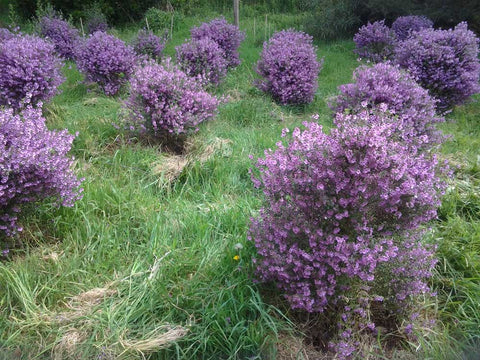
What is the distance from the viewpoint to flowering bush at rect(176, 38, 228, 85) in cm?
674

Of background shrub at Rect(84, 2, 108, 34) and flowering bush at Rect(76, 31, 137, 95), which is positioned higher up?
background shrub at Rect(84, 2, 108, 34)

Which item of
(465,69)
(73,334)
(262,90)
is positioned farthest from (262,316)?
(465,69)

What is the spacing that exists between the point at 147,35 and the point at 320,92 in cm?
358

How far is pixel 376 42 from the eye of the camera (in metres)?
8.70

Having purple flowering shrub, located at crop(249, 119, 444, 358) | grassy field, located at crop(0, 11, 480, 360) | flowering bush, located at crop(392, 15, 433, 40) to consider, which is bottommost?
grassy field, located at crop(0, 11, 480, 360)

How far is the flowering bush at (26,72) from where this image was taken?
5.35 meters

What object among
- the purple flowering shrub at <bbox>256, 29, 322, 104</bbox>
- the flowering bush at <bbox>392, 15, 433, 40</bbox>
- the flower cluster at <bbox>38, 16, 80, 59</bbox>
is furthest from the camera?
the flower cluster at <bbox>38, 16, 80, 59</bbox>

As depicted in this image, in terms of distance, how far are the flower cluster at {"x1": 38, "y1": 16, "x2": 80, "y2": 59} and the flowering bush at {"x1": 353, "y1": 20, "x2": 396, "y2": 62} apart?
5.93 meters

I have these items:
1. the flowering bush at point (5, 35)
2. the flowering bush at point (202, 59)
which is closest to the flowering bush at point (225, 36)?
the flowering bush at point (202, 59)

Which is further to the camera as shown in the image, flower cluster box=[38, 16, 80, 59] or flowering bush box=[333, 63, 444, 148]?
flower cluster box=[38, 16, 80, 59]

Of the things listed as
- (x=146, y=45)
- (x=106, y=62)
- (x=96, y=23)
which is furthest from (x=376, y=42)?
(x=96, y=23)

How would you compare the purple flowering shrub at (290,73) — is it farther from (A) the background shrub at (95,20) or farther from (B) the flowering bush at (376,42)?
(A) the background shrub at (95,20)

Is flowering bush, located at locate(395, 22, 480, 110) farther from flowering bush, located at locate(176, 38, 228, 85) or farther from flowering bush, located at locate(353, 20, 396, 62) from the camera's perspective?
flowering bush, located at locate(176, 38, 228, 85)

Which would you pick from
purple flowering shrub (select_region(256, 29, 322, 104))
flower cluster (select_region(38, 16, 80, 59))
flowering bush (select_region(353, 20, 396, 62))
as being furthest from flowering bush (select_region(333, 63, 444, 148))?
flower cluster (select_region(38, 16, 80, 59))
